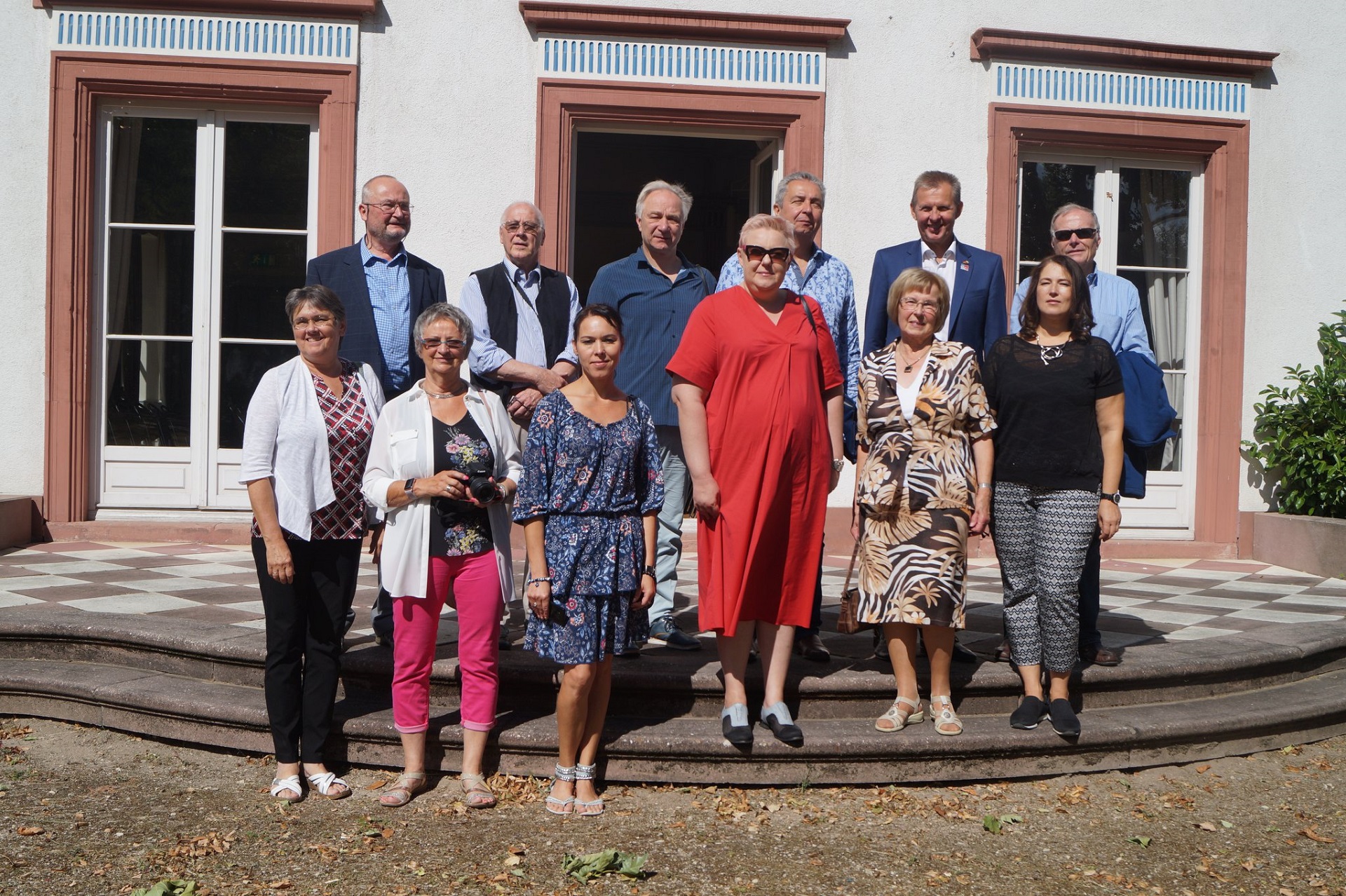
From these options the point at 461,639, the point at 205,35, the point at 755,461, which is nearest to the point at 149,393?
the point at 205,35

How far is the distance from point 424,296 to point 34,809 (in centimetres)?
217

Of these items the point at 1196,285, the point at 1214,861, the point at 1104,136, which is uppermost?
the point at 1104,136

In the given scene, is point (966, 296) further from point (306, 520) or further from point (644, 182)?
point (644, 182)

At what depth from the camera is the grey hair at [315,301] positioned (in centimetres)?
369

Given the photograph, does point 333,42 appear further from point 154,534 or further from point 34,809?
point 34,809

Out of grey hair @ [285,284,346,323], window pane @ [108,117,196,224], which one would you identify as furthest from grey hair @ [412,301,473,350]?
window pane @ [108,117,196,224]

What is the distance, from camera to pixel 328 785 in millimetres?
3691

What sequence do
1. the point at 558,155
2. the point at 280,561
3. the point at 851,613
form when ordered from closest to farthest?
the point at 280,561
the point at 851,613
the point at 558,155

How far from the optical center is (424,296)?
14.8 ft

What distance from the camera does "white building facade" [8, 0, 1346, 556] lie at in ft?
23.9

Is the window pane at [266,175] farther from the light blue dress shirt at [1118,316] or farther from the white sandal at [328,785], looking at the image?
the light blue dress shirt at [1118,316]

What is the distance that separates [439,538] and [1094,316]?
107 inches

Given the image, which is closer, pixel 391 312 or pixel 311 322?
A: pixel 311 322

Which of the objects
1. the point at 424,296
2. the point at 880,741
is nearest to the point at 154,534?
the point at 424,296
